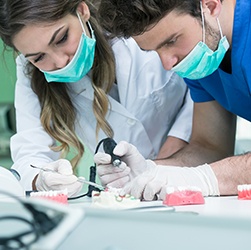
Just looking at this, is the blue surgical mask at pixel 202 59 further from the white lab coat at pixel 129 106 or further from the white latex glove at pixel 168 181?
the white lab coat at pixel 129 106

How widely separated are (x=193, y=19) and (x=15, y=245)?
1.01 meters

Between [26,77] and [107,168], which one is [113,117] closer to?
[26,77]

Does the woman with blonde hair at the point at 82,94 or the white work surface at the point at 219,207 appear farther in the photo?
the woman with blonde hair at the point at 82,94

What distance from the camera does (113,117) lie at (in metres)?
1.78

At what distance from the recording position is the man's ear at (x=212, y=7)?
4.24ft

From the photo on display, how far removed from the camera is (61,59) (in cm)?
149

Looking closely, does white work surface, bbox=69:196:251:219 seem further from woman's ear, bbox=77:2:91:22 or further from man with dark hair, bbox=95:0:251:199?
woman's ear, bbox=77:2:91:22

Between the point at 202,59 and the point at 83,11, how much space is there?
43 cm

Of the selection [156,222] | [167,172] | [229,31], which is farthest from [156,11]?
[156,222]

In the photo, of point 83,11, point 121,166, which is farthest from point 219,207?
point 83,11

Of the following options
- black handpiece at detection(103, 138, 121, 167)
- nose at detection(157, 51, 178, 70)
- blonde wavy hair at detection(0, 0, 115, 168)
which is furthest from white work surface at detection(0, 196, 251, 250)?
blonde wavy hair at detection(0, 0, 115, 168)

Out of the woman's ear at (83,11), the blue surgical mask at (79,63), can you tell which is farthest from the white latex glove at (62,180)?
the woman's ear at (83,11)

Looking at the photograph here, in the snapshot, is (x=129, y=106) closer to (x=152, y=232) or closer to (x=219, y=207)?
(x=219, y=207)

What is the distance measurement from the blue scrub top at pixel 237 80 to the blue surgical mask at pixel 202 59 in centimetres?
5
